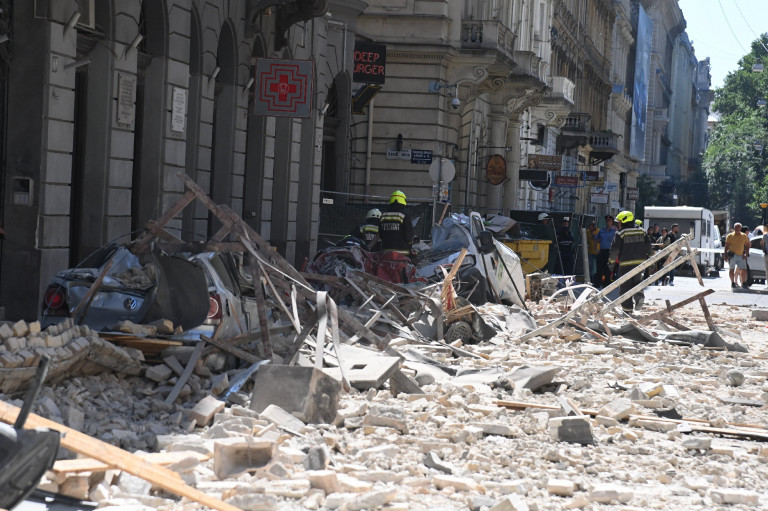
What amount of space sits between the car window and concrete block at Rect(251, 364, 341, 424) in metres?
2.09

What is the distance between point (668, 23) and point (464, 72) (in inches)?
3072

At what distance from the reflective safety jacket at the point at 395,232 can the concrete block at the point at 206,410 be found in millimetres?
9338

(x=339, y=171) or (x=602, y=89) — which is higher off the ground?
(x=602, y=89)

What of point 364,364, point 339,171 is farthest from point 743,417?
point 339,171

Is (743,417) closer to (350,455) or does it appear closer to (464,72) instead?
(350,455)

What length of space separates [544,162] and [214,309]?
35.6 metres

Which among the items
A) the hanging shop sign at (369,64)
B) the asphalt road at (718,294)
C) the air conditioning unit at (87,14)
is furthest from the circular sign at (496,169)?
the air conditioning unit at (87,14)

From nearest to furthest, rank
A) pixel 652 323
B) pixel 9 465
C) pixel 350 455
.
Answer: pixel 9 465 → pixel 350 455 → pixel 652 323

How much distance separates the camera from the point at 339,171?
30.5 m

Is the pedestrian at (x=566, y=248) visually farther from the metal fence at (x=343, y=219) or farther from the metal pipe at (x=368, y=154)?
the metal fence at (x=343, y=219)

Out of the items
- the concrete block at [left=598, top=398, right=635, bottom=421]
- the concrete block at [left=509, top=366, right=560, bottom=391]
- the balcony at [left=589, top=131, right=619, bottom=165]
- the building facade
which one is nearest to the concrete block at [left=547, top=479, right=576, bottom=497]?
the concrete block at [left=598, top=398, right=635, bottom=421]

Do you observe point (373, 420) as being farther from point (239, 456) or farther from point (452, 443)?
point (239, 456)

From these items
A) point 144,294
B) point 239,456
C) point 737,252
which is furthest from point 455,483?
point 737,252

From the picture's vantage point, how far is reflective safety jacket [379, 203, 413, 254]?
698 inches
